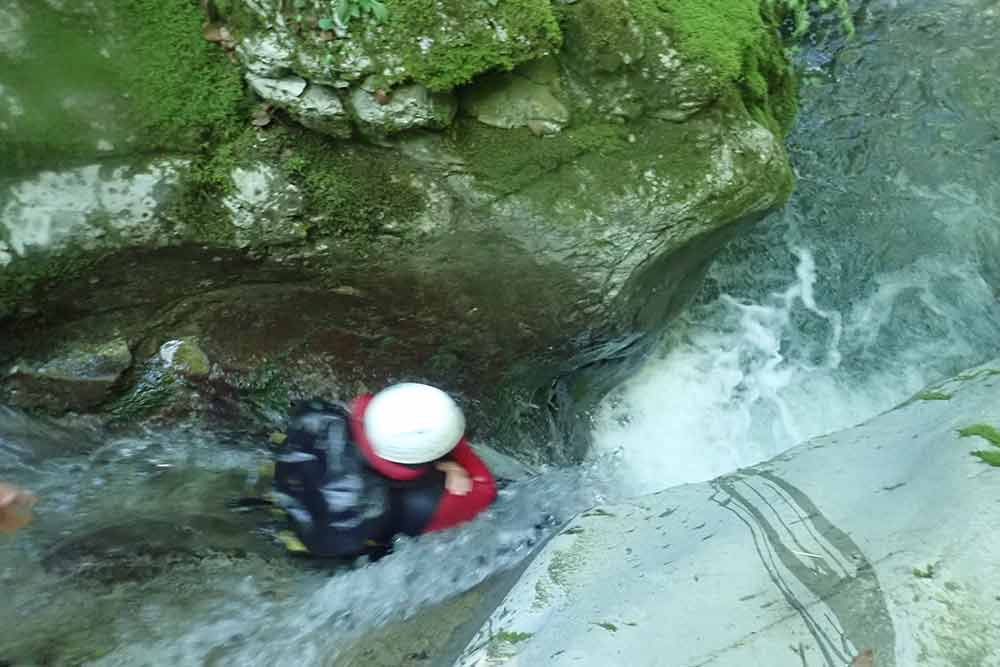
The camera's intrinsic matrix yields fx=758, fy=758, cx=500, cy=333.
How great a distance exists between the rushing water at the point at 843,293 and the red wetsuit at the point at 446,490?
145 cm

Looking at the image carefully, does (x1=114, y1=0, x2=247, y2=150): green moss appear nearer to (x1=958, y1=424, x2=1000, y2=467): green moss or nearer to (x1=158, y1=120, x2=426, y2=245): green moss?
(x1=158, y1=120, x2=426, y2=245): green moss

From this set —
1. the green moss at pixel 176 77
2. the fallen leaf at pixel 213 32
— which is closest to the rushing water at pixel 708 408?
the green moss at pixel 176 77

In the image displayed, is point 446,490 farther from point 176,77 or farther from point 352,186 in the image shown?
point 176,77

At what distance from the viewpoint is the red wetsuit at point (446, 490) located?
3.39 meters

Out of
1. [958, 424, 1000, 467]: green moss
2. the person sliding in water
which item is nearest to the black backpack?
the person sliding in water

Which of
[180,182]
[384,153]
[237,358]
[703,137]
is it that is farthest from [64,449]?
[703,137]

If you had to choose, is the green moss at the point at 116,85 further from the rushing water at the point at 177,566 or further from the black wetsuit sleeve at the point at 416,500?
the black wetsuit sleeve at the point at 416,500

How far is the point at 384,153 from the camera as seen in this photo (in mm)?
3564

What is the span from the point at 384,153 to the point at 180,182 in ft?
3.01

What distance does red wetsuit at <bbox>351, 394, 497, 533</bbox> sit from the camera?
3.39 m

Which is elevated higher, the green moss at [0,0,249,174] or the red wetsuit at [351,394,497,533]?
the green moss at [0,0,249,174]

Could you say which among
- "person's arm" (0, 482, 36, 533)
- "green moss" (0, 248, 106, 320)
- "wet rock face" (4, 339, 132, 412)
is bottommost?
"person's arm" (0, 482, 36, 533)

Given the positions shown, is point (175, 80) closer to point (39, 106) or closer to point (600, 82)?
point (39, 106)

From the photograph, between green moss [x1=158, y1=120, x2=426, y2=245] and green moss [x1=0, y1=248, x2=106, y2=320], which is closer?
green moss [x1=0, y1=248, x2=106, y2=320]
